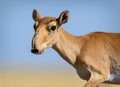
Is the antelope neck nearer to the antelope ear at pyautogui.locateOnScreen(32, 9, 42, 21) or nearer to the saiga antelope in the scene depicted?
the saiga antelope

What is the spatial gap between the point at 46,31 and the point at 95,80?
2105 mm

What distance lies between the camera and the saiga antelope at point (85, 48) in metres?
23.5

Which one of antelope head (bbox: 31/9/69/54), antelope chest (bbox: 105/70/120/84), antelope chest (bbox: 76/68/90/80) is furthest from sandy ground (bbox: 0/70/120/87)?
antelope head (bbox: 31/9/69/54)

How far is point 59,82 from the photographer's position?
143 ft

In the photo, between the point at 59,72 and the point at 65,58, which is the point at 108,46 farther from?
the point at 59,72

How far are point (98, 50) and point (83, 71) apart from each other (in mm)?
994

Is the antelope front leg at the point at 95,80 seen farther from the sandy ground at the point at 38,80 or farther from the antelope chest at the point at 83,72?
the sandy ground at the point at 38,80

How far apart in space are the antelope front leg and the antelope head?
1571 mm

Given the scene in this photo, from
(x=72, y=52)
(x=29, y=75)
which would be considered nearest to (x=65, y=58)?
(x=72, y=52)

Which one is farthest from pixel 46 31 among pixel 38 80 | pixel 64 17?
pixel 38 80

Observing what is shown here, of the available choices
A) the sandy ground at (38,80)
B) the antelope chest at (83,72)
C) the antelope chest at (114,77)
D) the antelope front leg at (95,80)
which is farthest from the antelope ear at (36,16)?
the sandy ground at (38,80)

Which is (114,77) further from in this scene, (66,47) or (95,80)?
(66,47)

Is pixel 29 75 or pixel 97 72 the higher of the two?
pixel 97 72

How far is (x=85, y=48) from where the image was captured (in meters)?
24.4
